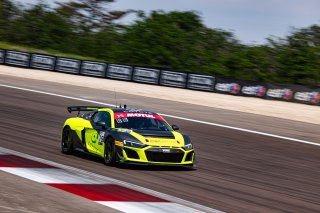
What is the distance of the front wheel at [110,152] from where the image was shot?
1322 centimetres

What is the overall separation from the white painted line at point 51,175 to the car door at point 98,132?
1.59 meters

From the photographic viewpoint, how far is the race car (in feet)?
Answer: 42.7

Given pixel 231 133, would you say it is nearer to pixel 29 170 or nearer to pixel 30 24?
pixel 29 170

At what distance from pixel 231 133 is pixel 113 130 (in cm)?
899

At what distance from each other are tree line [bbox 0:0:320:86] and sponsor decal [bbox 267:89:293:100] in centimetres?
1378

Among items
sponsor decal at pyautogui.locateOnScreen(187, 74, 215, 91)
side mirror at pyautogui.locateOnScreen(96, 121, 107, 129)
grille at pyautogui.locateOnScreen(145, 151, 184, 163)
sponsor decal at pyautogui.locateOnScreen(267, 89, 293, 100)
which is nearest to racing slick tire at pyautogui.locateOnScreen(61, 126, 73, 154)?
side mirror at pyautogui.locateOnScreen(96, 121, 107, 129)

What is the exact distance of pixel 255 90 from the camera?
3378 centimetres

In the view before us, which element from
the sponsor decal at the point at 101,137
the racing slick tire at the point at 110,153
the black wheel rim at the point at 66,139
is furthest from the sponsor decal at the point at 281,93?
the racing slick tire at the point at 110,153

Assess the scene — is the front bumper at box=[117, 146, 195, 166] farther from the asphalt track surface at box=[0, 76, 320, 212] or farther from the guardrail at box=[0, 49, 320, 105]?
the guardrail at box=[0, 49, 320, 105]

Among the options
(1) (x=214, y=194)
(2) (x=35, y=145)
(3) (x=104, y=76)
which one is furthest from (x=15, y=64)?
(1) (x=214, y=194)

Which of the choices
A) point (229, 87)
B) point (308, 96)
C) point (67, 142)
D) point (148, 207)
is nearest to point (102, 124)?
point (67, 142)

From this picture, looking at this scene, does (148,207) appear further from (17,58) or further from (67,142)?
(17,58)

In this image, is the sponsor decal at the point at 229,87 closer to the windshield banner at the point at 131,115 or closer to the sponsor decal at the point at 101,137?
the windshield banner at the point at 131,115

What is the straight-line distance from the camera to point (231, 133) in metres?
21.9
